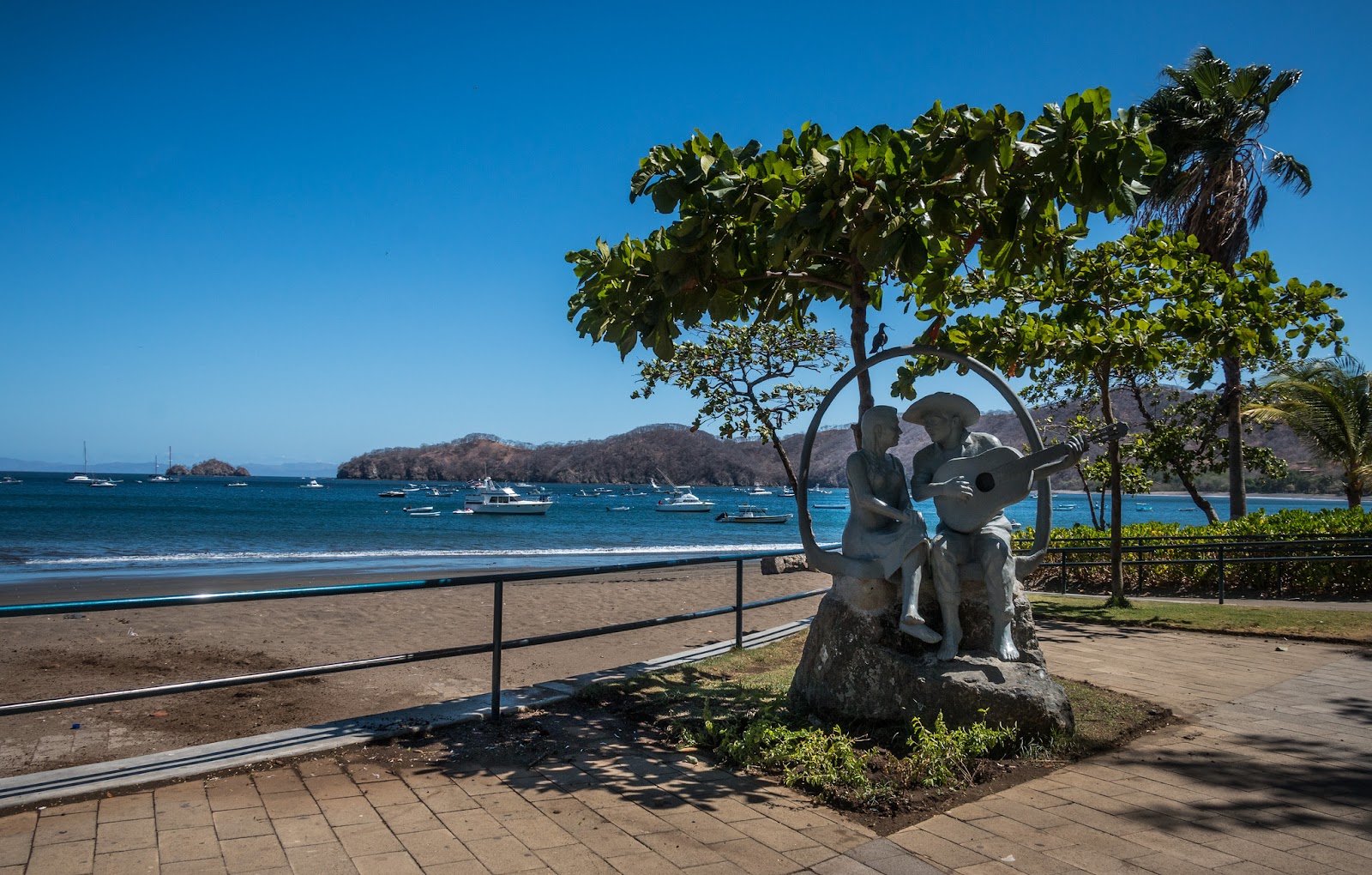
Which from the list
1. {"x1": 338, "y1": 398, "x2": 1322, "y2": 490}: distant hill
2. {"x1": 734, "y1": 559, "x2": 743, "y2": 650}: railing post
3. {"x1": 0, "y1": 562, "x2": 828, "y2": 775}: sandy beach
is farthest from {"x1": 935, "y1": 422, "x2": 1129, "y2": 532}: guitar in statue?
{"x1": 338, "y1": 398, "x2": 1322, "y2": 490}: distant hill

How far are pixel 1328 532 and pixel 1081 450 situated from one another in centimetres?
1170

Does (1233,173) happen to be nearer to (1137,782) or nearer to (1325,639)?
(1325,639)

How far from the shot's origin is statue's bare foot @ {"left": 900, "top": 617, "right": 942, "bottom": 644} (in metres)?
5.14

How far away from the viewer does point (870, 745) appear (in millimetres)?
5090

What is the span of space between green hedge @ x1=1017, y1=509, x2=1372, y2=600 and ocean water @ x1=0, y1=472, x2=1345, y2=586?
3.18 metres

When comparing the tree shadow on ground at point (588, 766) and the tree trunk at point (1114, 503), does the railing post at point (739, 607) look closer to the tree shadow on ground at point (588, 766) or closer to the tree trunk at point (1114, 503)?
the tree shadow on ground at point (588, 766)

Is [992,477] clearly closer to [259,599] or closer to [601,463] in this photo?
[259,599]

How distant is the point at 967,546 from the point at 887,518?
524mm

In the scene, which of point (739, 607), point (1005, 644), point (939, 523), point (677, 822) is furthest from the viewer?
point (739, 607)

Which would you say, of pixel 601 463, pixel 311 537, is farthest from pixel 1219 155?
pixel 601 463

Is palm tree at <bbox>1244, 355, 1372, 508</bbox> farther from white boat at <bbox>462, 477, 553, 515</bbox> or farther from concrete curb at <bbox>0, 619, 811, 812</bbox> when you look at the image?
white boat at <bbox>462, 477, 553, 515</bbox>

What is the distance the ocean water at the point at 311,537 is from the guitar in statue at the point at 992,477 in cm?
1002

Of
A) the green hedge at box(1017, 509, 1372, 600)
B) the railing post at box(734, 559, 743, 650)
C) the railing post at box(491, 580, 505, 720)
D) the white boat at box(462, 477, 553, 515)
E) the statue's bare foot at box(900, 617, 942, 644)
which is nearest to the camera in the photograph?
the statue's bare foot at box(900, 617, 942, 644)

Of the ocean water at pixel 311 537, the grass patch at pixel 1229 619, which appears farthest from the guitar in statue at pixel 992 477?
the ocean water at pixel 311 537
